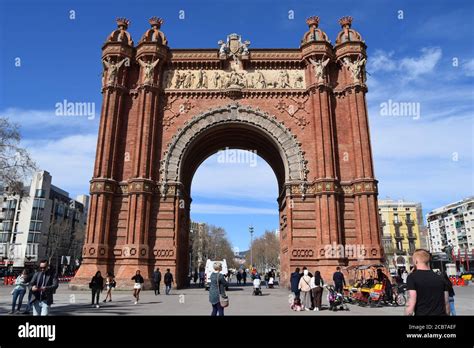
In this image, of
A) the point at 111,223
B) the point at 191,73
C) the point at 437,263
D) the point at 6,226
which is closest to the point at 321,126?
the point at 191,73

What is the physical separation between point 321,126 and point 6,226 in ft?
265

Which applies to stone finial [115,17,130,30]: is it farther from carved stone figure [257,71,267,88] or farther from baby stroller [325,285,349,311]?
baby stroller [325,285,349,311]

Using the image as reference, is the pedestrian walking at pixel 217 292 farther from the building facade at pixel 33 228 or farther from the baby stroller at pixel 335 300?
the building facade at pixel 33 228

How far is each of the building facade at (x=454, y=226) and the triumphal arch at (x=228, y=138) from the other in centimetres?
7192

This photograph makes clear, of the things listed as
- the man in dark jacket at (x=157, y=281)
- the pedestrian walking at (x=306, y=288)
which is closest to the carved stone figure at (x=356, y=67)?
the pedestrian walking at (x=306, y=288)

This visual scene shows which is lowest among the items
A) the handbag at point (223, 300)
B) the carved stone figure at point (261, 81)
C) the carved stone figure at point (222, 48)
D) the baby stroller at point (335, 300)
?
the baby stroller at point (335, 300)

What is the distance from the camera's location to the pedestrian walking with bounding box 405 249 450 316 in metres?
5.27

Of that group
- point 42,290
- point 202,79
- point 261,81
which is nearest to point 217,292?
point 42,290

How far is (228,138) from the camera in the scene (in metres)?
31.4

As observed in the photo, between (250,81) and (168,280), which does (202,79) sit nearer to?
(250,81)

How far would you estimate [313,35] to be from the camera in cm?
2916

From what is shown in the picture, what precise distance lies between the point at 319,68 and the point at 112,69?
1663 cm

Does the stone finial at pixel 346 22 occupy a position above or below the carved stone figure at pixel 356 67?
above

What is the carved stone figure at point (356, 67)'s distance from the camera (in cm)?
2791
